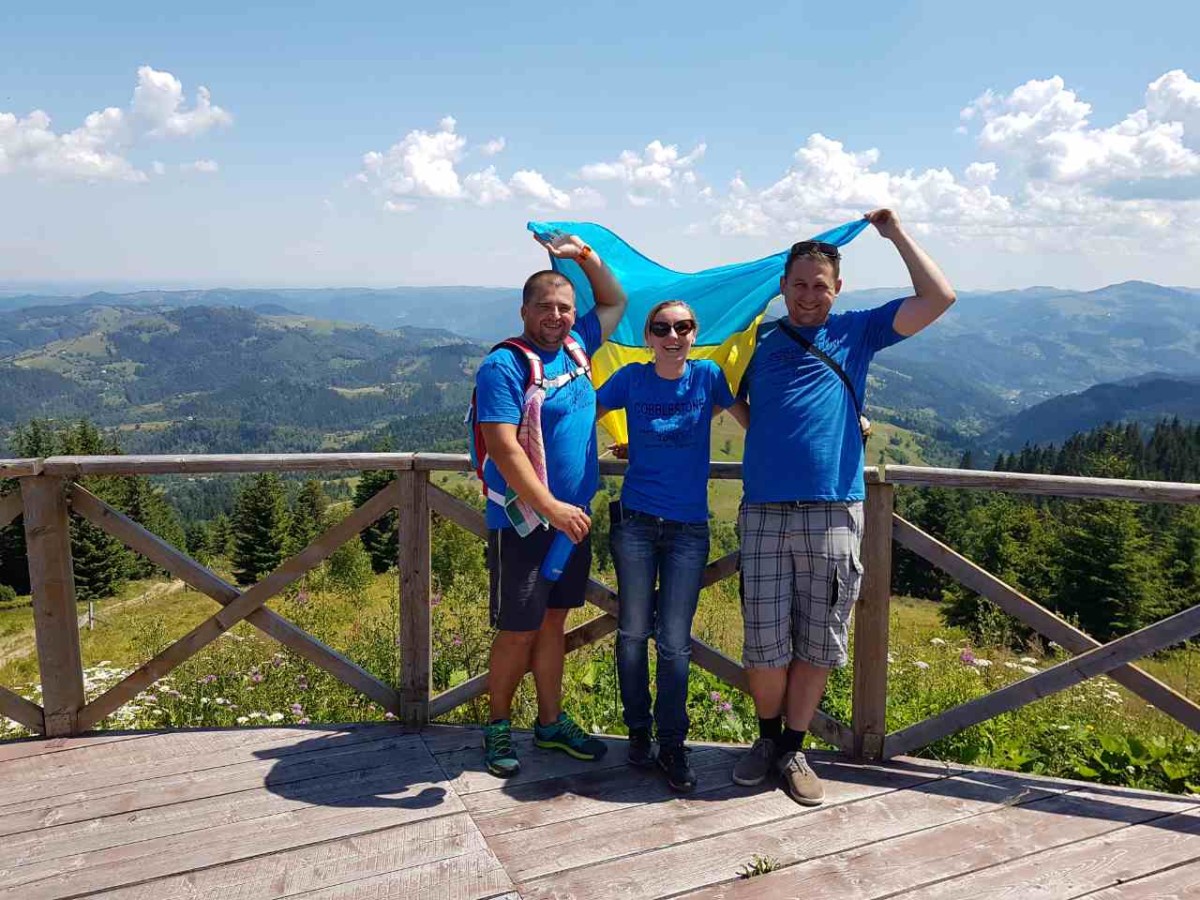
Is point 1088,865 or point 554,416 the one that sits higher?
point 554,416

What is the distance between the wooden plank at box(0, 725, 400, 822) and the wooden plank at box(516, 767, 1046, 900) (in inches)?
56.5

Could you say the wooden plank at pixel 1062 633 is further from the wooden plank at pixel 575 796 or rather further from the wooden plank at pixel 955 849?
the wooden plank at pixel 575 796

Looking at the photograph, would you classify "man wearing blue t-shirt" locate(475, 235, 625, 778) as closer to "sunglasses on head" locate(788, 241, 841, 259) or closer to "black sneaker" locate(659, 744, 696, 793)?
"black sneaker" locate(659, 744, 696, 793)

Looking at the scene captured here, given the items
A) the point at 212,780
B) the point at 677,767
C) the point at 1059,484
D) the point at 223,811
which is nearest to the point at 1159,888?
the point at 1059,484

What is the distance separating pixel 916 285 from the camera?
130 inches

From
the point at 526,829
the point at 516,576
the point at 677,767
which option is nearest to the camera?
the point at 526,829

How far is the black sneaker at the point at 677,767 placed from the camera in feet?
11.6

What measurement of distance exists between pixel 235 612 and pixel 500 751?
1547 mm

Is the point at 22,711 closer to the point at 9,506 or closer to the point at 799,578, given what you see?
the point at 9,506

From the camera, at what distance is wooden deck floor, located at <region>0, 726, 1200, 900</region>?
2.86 meters

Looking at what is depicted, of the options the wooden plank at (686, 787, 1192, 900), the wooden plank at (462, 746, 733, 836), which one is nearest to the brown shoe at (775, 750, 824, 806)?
the wooden plank at (462, 746, 733, 836)

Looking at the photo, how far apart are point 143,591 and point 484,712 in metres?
44.7

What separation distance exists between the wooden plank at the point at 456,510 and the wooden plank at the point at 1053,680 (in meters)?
2.33

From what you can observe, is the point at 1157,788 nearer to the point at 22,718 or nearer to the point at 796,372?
the point at 796,372
